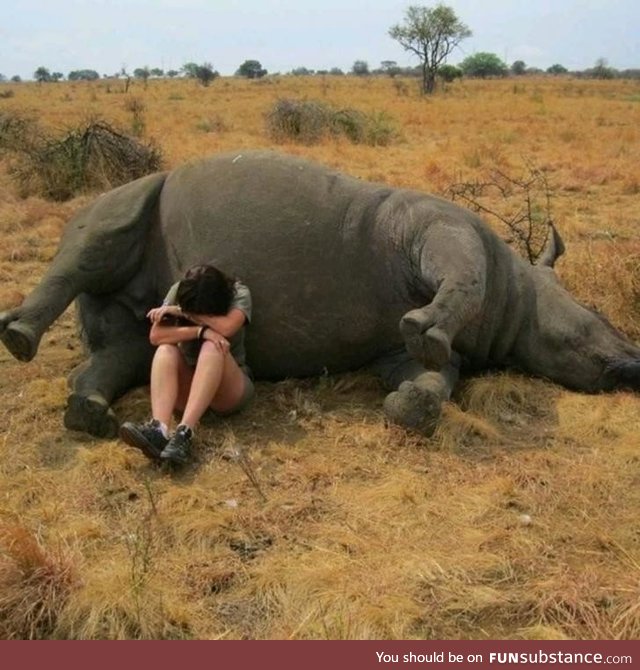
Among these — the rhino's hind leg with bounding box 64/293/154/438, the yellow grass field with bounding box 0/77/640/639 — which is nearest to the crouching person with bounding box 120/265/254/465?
the yellow grass field with bounding box 0/77/640/639

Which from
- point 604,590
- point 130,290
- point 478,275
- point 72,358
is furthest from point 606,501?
point 72,358

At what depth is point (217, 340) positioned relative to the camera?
4617 mm

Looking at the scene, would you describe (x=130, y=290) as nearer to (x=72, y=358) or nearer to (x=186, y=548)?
(x=72, y=358)

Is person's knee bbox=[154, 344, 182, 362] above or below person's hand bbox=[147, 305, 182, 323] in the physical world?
below

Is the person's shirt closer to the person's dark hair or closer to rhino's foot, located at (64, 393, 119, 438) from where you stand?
the person's dark hair

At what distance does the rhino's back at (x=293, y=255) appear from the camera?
516 cm

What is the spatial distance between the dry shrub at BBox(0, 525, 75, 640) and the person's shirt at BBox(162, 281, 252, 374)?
1.75m

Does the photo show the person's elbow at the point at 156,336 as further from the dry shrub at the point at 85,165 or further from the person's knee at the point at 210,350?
the dry shrub at the point at 85,165

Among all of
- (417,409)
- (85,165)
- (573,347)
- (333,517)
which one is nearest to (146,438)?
(333,517)

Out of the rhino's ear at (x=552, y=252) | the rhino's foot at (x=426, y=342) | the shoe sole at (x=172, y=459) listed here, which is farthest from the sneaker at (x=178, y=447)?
the rhino's ear at (x=552, y=252)

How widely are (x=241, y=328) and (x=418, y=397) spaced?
115 centimetres

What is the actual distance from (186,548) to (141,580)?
0.42 meters

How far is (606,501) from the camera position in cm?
393

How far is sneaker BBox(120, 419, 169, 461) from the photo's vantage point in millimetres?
4172
